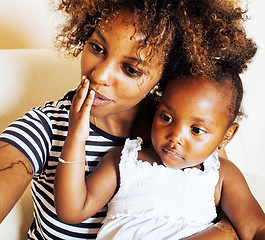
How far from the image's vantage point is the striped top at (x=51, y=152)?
1021 millimetres

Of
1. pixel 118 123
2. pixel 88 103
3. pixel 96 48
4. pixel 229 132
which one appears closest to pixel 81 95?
pixel 88 103

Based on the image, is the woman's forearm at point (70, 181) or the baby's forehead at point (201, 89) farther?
the baby's forehead at point (201, 89)

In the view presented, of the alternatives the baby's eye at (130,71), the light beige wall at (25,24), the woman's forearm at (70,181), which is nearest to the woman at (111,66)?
the baby's eye at (130,71)

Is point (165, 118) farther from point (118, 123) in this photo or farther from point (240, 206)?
point (240, 206)

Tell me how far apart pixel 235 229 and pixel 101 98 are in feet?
1.70

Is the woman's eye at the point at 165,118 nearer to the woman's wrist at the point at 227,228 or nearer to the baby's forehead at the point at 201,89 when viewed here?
the baby's forehead at the point at 201,89

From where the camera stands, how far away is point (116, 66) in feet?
3.16

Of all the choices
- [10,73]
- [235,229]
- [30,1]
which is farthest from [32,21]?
[235,229]

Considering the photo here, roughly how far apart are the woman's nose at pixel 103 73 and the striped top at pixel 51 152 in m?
0.19

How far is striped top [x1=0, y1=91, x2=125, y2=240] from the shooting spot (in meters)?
1.02

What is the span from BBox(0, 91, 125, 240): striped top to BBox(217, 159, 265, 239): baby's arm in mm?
332

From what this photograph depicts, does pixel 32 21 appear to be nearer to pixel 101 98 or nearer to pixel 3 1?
pixel 3 1

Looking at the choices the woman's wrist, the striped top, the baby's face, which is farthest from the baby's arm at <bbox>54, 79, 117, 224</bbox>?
the woman's wrist

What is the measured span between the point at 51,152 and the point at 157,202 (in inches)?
12.9
